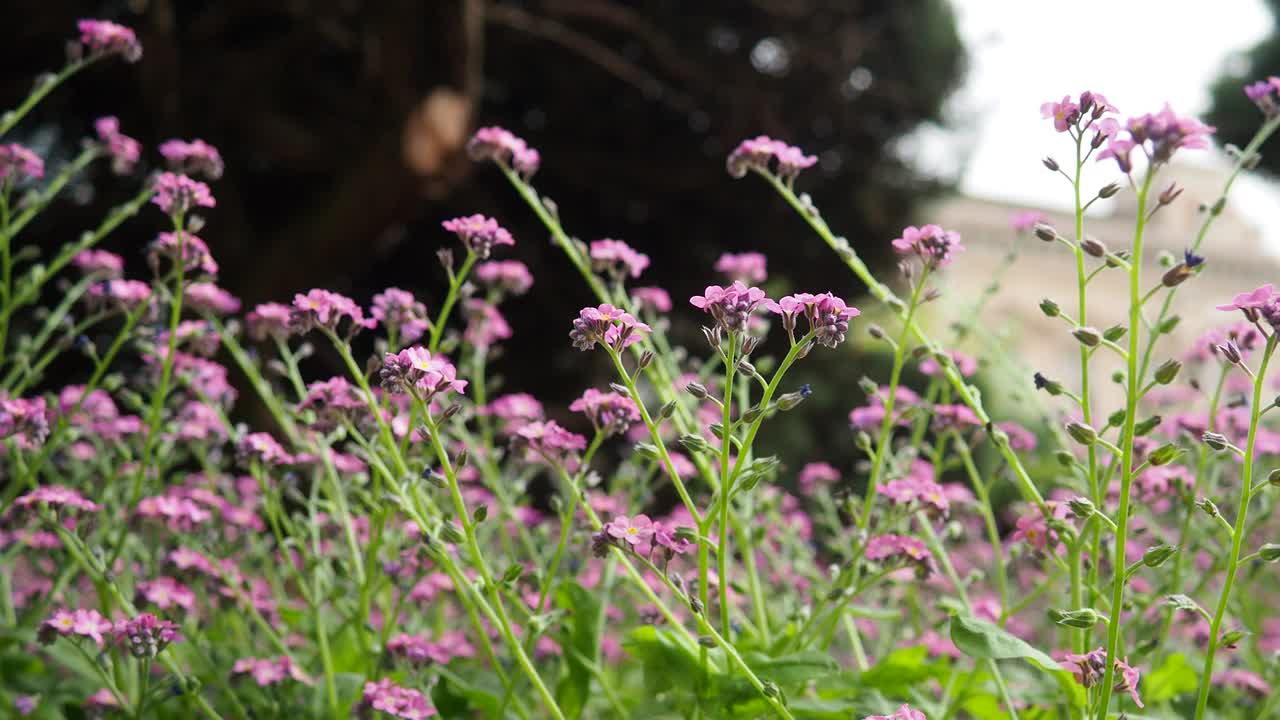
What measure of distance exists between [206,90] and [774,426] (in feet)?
13.9

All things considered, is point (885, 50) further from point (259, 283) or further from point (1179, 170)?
point (1179, 170)

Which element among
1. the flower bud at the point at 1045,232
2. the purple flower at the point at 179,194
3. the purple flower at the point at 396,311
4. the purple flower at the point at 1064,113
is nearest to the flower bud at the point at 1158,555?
the flower bud at the point at 1045,232

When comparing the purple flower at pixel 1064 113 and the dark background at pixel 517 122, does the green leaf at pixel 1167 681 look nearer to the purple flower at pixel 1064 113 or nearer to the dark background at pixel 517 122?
the purple flower at pixel 1064 113

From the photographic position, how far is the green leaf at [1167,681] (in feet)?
5.99

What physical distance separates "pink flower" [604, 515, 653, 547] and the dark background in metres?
4.25

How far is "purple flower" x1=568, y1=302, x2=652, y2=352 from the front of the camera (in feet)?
4.33

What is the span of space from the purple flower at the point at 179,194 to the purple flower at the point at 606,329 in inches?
30.5

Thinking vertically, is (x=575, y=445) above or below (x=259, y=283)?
below

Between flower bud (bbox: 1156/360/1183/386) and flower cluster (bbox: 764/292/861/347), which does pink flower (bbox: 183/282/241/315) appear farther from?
flower bud (bbox: 1156/360/1183/386)

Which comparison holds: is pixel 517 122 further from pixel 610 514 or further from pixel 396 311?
pixel 396 311

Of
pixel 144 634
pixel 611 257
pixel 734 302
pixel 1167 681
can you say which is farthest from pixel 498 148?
pixel 1167 681

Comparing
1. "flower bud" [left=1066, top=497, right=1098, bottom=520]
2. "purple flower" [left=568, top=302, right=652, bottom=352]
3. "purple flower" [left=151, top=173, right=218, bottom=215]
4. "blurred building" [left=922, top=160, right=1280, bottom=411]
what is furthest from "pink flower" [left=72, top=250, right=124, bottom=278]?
"blurred building" [left=922, top=160, right=1280, bottom=411]

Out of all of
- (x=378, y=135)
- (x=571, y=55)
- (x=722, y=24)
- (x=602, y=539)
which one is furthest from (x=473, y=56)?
(x=602, y=539)

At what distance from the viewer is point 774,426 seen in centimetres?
797
